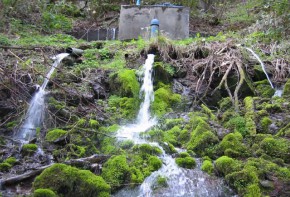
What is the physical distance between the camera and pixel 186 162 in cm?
597

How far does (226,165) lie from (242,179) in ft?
1.32

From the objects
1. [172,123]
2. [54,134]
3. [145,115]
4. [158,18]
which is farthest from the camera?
[158,18]

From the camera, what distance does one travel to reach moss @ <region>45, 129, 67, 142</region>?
6.73 meters

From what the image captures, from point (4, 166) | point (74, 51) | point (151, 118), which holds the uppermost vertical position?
point (74, 51)

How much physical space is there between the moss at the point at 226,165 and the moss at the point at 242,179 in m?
0.16

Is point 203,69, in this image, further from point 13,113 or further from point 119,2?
point 119,2

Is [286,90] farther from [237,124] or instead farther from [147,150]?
[147,150]

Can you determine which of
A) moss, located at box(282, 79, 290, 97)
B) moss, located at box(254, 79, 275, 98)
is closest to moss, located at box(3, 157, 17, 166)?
moss, located at box(254, 79, 275, 98)

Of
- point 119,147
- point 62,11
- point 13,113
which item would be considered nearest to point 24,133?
point 13,113

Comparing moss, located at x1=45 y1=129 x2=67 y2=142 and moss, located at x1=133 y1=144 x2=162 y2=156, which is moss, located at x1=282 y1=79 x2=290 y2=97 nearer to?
moss, located at x1=133 y1=144 x2=162 y2=156

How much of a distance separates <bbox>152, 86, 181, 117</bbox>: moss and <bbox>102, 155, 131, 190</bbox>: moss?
2.43m

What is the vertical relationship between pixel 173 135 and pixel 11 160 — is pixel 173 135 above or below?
above

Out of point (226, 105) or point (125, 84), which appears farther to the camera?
point (125, 84)

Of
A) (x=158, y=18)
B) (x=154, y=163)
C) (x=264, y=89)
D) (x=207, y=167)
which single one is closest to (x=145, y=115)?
(x=154, y=163)
